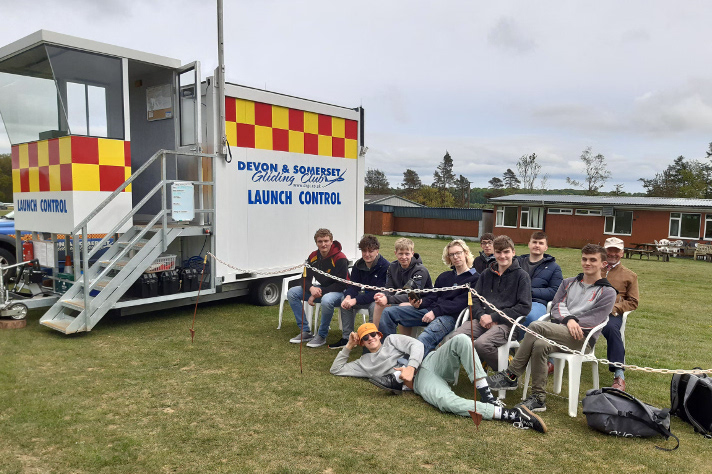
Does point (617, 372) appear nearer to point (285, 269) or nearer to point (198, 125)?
point (285, 269)

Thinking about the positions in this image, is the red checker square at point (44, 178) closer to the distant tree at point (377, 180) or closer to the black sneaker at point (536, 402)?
the black sneaker at point (536, 402)

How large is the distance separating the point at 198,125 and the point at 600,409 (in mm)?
5079

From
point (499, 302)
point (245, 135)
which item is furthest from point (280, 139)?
point (499, 302)

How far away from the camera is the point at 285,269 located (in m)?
7.23

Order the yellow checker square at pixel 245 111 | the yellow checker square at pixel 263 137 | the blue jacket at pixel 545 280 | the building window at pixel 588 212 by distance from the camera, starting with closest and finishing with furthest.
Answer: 1. the blue jacket at pixel 545 280
2. the yellow checker square at pixel 245 111
3. the yellow checker square at pixel 263 137
4. the building window at pixel 588 212

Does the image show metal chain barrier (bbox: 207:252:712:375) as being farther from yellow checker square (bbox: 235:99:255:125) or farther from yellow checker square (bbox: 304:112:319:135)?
yellow checker square (bbox: 304:112:319:135)

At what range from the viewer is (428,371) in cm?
398

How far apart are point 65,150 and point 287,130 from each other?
2628mm

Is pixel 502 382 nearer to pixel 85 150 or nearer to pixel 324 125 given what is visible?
pixel 85 150

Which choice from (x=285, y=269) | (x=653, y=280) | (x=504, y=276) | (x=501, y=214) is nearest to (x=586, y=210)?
(x=501, y=214)

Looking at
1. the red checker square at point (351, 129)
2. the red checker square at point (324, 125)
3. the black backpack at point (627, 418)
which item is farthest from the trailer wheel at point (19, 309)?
the black backpack at point (627, 418)

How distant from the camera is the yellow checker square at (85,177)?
566 cm

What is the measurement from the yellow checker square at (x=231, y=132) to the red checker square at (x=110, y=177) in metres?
1.24

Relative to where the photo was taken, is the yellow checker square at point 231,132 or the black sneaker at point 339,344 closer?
the black sneaker at point 339,344
